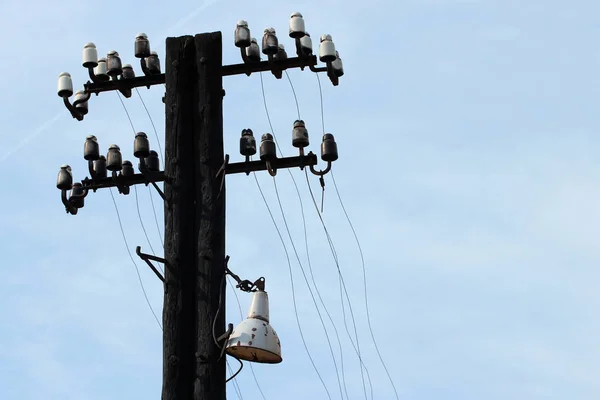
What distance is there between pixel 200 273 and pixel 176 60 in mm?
2319

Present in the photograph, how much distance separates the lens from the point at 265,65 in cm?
1448

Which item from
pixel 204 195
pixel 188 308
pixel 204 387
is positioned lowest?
pixel 204 387

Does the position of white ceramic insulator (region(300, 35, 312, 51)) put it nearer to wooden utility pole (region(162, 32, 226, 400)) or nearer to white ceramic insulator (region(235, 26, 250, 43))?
white ceramic insulator (region(235, 26, 250, 43))

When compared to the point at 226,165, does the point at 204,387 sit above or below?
below

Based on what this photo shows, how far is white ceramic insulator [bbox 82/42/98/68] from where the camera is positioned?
15.0 m

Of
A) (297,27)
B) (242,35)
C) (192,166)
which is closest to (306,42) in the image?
(297,27)

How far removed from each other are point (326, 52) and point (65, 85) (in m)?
2.95

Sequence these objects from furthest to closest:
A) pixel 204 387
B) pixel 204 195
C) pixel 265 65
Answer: pixel 265 65 → pixel 204 195 → pixel 204 387

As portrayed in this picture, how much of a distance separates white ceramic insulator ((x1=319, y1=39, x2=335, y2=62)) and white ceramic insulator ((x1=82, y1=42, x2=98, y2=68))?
2.51 metres

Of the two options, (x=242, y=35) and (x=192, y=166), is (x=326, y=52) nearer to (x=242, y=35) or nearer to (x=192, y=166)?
(x=242, y=35)

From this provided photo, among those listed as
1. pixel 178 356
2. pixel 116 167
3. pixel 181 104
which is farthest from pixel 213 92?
pixel 178 356

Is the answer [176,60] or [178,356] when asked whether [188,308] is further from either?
[176,60]

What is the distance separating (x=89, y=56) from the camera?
49.4 feet

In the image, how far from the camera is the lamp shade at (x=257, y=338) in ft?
42.0
